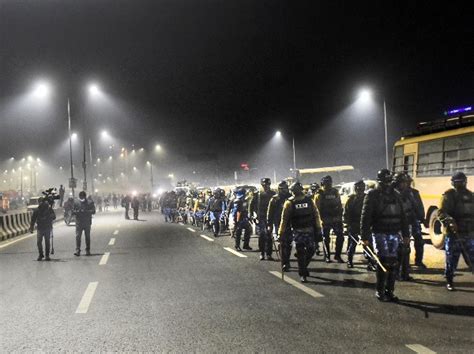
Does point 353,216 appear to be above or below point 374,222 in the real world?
below

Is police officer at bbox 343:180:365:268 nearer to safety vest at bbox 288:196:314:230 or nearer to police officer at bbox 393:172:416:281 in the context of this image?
police officer at bbox 393:172:416:281

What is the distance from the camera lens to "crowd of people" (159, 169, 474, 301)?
777 centimetres

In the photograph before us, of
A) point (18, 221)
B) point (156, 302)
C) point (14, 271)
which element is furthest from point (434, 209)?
point (18, 221)

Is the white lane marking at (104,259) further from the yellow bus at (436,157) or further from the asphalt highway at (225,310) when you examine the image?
the yellow bus at (436,157)

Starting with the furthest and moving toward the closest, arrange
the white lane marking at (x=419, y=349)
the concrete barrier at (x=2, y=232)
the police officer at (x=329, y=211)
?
the concrete barrier at (x=2, y=232), the police officer at (x=329, y=211), the white lane marking at (x=419, y=349)

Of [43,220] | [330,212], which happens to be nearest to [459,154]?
[330,212]

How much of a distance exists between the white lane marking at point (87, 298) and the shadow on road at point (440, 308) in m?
4.49

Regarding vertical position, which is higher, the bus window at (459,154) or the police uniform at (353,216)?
the bus window at (459,154)

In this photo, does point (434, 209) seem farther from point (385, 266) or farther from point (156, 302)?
point (156, 302)

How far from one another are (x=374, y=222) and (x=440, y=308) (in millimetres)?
1436

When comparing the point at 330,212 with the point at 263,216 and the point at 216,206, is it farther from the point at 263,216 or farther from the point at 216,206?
the point at 216,206

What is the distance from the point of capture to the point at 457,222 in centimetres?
863

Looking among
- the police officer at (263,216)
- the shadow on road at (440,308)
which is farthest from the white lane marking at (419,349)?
the police officer at (263,216)

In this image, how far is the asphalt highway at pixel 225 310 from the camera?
5.88 metres
